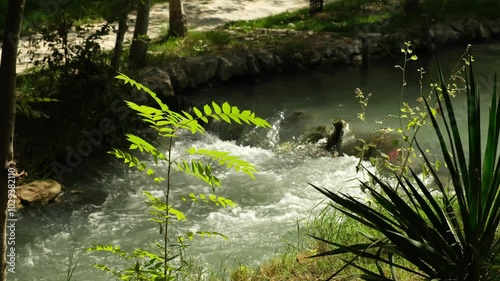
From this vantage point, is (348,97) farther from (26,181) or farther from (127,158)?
(127,158)

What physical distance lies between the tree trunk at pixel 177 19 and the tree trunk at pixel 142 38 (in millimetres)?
1494

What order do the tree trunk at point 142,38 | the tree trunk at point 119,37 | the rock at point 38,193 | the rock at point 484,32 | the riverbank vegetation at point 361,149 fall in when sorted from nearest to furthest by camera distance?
the riverbank vegetation at point 361,149, the rock at point 38,193, the tree trunk at point 119,37, the tree trunk at point 142,38, the rock at point 484,32

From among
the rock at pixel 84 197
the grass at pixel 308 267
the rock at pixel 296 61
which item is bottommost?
the rock at pixel 84 197

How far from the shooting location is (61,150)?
8.04m

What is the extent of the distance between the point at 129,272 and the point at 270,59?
8794 millimetres

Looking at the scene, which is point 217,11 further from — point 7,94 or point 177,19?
point 7,94

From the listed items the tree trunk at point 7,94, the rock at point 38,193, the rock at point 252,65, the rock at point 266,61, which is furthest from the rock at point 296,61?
the tree trunk at point 7,94

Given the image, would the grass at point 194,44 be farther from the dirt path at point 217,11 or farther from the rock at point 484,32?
the rock at point 484,32

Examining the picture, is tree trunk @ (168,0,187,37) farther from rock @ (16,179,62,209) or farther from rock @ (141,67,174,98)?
rock @ (16,179,62,209)

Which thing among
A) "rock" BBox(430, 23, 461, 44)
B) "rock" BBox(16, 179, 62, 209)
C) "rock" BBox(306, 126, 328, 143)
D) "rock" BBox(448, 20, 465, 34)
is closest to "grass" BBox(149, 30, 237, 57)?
"rock" BBox(306, 126, 328, 143)

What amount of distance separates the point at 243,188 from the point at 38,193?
2.17 m

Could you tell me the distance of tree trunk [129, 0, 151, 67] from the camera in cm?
962

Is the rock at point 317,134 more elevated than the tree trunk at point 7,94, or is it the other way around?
the tree trunk at point 7,94

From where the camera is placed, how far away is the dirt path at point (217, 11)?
12883 millimetres
